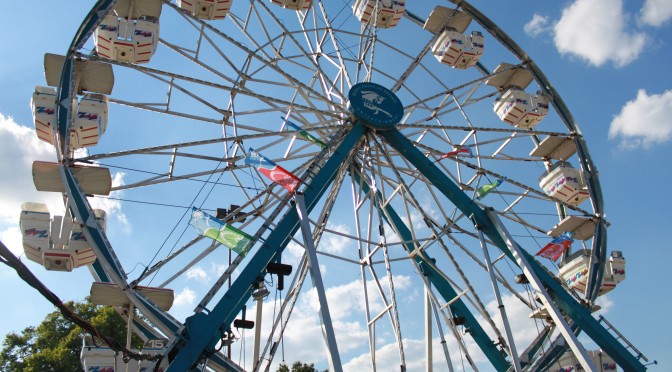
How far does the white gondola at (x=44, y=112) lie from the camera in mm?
12750

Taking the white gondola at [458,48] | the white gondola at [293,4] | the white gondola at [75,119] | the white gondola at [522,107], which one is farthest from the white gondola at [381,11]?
Result: the white gondola at [75,119]

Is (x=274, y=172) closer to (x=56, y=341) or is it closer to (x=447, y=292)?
(x=447, y=292)

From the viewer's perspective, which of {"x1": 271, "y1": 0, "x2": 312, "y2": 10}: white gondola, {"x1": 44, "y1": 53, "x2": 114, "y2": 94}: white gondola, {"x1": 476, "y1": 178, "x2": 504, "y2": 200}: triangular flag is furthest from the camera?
{"x1": 271, "y1": 0, "x2": 312, "y2": 10}: white gondola

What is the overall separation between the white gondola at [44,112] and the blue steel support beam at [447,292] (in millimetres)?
7141

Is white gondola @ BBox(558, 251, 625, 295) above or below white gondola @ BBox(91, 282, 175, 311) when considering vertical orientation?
above

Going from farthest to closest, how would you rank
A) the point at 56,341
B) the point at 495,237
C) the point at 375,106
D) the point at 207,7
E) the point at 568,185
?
the point at 56,341 → the point at 568,185 → the point at 207,7 → the point at 375,106 → the point at 495,237

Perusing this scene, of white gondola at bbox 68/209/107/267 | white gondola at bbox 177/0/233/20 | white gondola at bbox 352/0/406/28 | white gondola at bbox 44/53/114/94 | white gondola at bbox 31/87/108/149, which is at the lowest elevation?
white gondola at bbox 68/209/107/267

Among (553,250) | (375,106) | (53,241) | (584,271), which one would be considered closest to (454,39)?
(375,106)

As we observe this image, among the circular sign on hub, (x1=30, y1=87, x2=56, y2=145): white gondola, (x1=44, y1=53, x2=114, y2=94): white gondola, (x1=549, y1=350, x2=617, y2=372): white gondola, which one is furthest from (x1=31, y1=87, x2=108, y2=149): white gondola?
(x1=549, y1=350, x2=617, y2=372): white gondola

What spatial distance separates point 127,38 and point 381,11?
7.24m

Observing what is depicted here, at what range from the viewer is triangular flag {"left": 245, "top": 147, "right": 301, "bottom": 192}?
493 inches

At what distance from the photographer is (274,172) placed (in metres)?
12.7

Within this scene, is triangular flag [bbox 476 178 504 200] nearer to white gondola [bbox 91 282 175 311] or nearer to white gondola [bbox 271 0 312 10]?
white gondola [bbox 271 0 312 10]

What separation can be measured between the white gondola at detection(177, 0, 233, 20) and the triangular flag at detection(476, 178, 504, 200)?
7708mm
